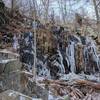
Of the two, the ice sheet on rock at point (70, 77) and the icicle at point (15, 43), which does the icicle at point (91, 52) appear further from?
the icicle at point (15, 43)

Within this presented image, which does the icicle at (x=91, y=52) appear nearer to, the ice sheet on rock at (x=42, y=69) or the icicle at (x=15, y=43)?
the ice sheet on rock at (x=42, y=69)

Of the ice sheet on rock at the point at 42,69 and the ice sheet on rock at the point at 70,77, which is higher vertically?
the ice sheet on rock at the point at 42,69

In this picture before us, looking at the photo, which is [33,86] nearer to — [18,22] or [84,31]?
[18,22]

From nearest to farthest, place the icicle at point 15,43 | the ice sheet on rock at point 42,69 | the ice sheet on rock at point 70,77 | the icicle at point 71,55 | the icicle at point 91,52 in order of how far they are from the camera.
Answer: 1. the ice sheet on rock at point 70,77
2. the ice sheet on rock at point 42,69
3. the icicle at point 15,43
4. the icicle at point 71,55
5. the icicle at point 91,52

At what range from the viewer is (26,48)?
760 centimetres

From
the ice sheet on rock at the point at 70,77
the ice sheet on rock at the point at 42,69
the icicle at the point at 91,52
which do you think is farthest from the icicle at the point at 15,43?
the icicle at the point at 91,52

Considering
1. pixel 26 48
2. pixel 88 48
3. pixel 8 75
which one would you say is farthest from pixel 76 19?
pixel 8 75

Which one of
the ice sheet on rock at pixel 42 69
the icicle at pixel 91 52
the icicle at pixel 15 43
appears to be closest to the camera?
the ice sheet on rock at pixel 42 69

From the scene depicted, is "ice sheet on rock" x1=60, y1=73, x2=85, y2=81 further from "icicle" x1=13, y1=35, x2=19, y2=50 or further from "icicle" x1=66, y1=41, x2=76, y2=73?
"icicle" x1=13, y1=35, x2=19, y2=50

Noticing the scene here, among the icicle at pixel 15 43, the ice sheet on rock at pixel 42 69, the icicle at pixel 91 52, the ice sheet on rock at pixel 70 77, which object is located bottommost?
the ice sheet on rock at pixel 70 77

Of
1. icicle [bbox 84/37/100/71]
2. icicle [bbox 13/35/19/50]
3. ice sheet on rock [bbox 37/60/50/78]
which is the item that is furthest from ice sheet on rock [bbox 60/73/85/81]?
icicle [bbox 13/35/19/50]

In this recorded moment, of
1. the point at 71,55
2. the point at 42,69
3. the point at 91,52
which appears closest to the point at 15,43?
the point at 42,69

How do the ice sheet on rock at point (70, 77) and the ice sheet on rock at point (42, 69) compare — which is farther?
the ice sheet on rock at point (42, 69)

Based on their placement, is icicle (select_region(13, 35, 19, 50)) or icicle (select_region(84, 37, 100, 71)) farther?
icicle (select_region(84, 37, 100, 71))
